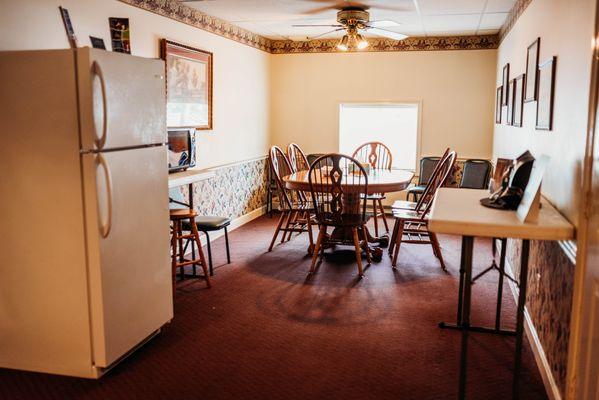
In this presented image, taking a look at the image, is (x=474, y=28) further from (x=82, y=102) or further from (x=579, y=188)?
(x=82, y=102)

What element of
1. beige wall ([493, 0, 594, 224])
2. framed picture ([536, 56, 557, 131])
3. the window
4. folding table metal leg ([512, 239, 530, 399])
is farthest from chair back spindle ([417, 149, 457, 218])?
the window

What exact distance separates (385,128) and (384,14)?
204 cm

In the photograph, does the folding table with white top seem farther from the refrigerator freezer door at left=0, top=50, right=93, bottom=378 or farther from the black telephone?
the refrigerator freezer door at left=0, top=50, right=93, bottom=378

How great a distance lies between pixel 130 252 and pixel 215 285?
1.39 m

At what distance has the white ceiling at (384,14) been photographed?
4.84 meters

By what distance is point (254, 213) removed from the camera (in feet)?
22.2

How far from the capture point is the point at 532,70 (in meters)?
3.59

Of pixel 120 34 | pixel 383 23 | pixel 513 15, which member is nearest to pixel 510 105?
pixel 513 15

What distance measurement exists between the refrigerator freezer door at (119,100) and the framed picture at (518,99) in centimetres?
261

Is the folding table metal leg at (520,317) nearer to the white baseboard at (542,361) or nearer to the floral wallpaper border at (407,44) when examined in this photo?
the white baseboard at (542,361)

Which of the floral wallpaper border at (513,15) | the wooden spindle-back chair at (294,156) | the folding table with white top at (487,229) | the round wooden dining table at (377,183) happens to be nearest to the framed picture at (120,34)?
the round wooden dining table at (377,183)

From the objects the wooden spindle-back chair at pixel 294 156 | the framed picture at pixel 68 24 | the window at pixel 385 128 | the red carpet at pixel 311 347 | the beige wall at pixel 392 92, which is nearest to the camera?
the red carpet at pixel 311 347

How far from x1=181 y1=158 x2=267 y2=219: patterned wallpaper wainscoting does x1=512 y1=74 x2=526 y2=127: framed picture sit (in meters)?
2.78

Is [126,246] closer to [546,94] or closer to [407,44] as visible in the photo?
[546,94]
